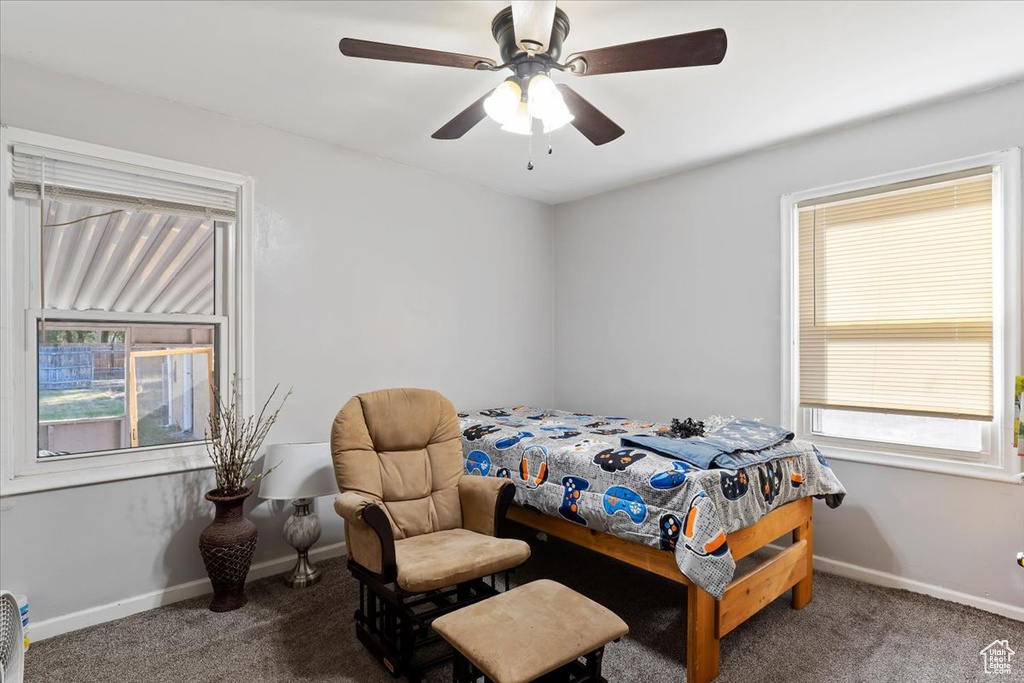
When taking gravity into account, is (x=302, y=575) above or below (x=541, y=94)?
below

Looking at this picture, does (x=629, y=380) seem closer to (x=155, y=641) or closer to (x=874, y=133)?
(x=874, y=133)

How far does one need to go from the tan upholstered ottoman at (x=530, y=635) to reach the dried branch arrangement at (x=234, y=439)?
155 centimetres

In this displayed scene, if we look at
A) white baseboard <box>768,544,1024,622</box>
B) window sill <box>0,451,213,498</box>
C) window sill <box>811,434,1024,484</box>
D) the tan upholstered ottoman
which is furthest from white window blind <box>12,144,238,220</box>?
white baseboard <box>768,544,1024,622</box>

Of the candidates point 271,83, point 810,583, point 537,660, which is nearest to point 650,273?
point 810,583

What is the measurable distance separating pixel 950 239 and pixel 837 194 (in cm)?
59

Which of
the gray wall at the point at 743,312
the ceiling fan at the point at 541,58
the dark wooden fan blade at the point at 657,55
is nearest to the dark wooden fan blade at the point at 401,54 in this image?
the ceiling fan at the point at 541,58

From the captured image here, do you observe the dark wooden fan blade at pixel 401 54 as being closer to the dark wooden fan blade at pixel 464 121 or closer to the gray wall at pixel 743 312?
the dark wooden fan blade at pixel 464 121

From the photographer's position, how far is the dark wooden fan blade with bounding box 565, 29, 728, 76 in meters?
1.58

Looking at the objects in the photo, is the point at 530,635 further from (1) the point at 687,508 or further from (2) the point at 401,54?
(2) the point at 401,54

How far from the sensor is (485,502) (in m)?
2.46

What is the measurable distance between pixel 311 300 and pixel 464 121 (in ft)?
5.02

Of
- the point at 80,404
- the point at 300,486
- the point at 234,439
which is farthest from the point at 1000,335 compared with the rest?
the point at 80,404

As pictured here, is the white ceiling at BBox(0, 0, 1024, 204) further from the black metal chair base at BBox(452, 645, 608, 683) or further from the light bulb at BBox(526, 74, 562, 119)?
the black metal chair base at BBox(452, 645, 608, 683)

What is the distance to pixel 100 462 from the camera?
8.23ft
